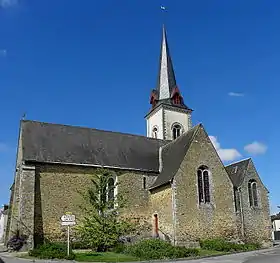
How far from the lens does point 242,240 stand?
27953mm

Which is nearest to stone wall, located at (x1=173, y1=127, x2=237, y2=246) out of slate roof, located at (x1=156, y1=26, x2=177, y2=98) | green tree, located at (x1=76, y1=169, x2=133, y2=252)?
green tree, located at (x1=76, y1=169, x2=133, y2=252)

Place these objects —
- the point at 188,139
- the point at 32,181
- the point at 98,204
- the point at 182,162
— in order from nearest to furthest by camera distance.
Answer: the point at 98,204 → the point at 32,181 → the point at 182,162 → the point at 188,139

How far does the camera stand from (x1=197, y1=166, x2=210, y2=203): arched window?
27411 mm

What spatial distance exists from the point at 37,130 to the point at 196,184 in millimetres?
13338

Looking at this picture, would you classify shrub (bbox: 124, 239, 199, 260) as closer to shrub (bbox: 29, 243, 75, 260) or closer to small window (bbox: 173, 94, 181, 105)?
shrub (bbox: 29, 243, 75, 260)

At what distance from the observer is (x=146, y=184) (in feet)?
98.3

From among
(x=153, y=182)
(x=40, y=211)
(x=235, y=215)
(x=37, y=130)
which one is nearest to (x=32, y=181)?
(x=40, y=211)

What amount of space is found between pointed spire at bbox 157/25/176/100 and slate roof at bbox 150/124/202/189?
15.0 metres

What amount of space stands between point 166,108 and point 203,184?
702 inches

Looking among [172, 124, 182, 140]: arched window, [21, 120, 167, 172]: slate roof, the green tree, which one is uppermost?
[172, 124, 182, 140]: arched window

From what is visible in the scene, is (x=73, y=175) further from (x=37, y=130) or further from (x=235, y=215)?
(x=235, y=215)

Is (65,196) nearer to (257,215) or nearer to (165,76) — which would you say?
(257,215)

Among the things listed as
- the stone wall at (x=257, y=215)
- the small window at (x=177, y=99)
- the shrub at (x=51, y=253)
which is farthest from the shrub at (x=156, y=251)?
the small window at (x=177, y=99)

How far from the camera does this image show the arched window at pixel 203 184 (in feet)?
89.9
